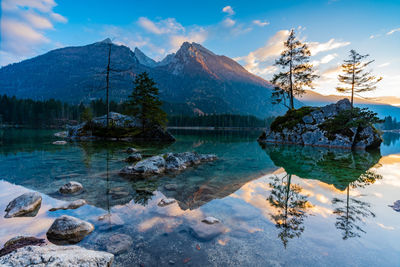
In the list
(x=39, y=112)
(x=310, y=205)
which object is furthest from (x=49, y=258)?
(x=39, y=112)

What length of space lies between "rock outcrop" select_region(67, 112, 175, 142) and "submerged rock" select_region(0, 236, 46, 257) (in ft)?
91.0

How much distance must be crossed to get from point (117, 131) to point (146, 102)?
6.90 meters

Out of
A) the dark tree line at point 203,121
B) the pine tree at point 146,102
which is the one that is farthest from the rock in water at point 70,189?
the dark tree line at point 203,121

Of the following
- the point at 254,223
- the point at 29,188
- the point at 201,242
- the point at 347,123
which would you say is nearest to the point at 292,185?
the point at 254,223

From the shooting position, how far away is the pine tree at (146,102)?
3075 centimetres

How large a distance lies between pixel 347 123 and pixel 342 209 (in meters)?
23.9

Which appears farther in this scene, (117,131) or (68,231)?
(117,131)

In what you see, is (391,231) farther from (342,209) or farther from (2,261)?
(2,261)

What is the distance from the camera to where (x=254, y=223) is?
5.25 metres

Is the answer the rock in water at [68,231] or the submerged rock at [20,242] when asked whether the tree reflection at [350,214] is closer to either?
the rock in water at [68,231]

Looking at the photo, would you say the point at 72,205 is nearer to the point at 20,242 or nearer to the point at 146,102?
the point at 20,242

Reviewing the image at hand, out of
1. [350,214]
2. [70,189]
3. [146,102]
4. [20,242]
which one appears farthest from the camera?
[146,102]

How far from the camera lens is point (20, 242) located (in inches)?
151

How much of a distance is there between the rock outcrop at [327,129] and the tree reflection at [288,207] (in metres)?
22.3
